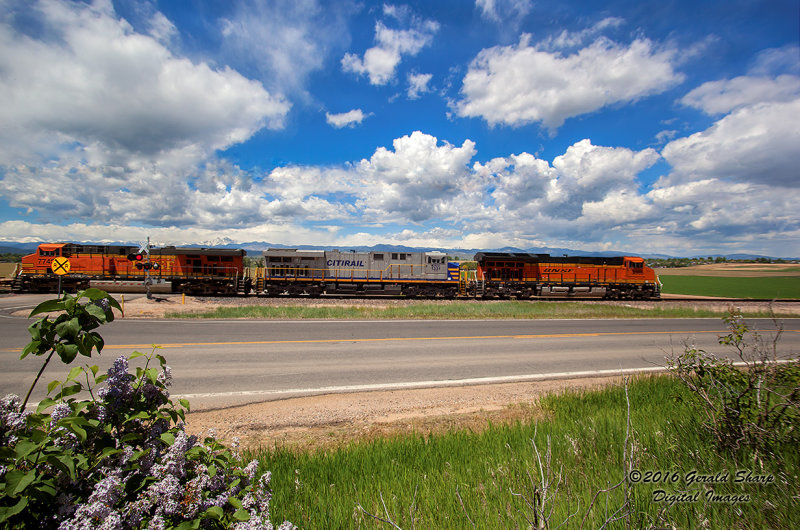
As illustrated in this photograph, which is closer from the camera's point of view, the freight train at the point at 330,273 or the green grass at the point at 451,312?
the green grass at the point at 451,312

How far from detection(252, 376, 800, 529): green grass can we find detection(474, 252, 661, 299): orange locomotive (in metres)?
24.8

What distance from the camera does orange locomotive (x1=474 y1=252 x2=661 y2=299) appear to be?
96.9 ft

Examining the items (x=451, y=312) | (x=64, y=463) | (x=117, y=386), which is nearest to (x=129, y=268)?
(x=451, y=312)

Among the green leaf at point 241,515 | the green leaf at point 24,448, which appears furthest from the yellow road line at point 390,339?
the green leaf at point 24,448

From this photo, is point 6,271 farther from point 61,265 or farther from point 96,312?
point 96,312

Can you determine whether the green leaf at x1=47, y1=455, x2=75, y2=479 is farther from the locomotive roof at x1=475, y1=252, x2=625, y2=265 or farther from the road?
the locomotive roof at x1=475, y1=252, x2=625, y2=265

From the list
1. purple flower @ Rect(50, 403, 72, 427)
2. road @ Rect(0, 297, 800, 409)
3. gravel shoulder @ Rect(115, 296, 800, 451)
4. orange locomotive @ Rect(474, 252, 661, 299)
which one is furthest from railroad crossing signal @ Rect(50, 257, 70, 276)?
orange locomotive @ Rect(474, 252, 661, 299)

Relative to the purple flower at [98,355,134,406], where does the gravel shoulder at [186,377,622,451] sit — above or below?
below

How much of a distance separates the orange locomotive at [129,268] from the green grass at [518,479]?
26028 mm

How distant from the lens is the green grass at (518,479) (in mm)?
2627

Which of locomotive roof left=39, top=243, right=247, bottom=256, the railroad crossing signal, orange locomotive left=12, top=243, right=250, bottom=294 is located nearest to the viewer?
the railroad crossing signal

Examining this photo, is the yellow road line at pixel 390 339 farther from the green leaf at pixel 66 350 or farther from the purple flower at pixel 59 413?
the green leaf at pixel 66 350

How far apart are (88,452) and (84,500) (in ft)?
0.75

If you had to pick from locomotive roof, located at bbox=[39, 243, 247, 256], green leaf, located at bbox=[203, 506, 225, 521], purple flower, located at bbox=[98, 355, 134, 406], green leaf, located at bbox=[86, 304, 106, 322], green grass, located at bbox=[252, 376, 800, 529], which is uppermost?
locomotive roof, located at bbox=[39, 243, 247, 256]
